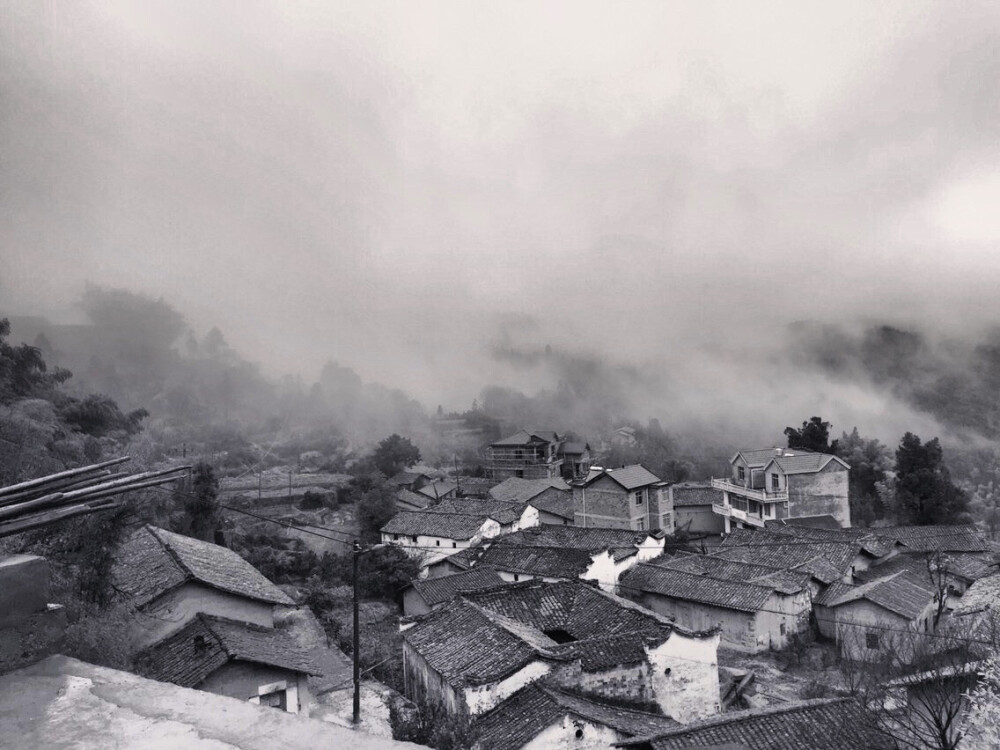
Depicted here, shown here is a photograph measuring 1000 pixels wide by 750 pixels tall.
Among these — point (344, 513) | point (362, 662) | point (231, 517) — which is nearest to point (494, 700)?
point (362, 662)

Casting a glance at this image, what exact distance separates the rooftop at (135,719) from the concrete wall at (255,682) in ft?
26.3

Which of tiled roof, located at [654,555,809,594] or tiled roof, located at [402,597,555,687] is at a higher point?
tiled roof, located at [402,597,555,687]

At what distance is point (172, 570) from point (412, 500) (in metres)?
30.9

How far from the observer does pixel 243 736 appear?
8.43 feet

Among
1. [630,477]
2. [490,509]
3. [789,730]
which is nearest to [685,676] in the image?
[789,730]

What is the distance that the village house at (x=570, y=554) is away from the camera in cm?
2380

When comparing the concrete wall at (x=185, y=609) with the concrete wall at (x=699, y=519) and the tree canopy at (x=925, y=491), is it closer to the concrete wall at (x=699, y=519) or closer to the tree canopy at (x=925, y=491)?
Answer: the concrete wall at (x=699, y=519)

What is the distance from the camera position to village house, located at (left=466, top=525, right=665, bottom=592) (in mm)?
23797

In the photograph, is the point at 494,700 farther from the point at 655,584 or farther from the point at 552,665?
the point at 655,584

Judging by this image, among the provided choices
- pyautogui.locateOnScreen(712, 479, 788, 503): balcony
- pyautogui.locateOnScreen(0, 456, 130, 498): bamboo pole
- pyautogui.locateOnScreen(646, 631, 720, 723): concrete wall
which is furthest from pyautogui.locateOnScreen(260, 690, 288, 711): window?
pyautogui.locateOnScreen(712, 479, 788, 503): balcony

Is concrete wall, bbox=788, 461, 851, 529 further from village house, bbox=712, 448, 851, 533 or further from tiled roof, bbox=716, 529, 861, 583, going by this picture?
tiled roof, bbox=716, 529, 861, 583

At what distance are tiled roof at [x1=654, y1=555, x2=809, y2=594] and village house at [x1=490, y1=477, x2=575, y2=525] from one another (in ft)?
36.5

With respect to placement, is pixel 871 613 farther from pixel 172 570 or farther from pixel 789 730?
pixel 172 570

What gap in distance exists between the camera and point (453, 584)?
2316 centimetres
